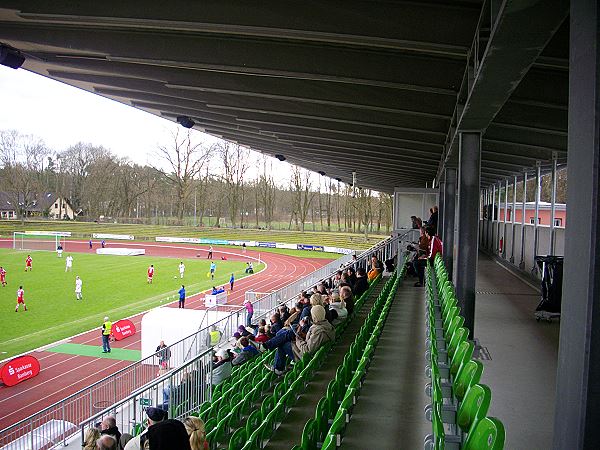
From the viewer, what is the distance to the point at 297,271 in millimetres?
40469

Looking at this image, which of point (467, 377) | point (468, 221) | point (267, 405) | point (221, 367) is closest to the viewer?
point (467, 377)

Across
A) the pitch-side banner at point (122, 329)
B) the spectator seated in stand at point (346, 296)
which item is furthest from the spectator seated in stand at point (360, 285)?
the pitch-side banner at point (122, 329)

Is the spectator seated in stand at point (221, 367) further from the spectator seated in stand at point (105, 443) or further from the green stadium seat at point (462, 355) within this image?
the green stadium seat at point (462, 355)

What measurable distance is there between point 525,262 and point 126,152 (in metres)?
73.2

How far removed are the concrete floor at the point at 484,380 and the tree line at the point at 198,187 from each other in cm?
5736

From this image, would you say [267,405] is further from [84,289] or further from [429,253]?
[84,289]

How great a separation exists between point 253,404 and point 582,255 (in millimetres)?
5377

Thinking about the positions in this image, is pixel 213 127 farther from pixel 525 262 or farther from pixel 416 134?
pixel 525 262

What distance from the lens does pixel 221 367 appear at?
8.31 metres

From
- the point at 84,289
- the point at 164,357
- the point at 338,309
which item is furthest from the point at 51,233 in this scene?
the point at 338,309

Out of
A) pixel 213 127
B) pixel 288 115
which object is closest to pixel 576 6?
pixel 288 115

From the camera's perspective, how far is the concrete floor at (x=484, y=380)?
4.76 metres

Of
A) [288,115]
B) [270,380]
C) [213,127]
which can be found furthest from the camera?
[213,127]

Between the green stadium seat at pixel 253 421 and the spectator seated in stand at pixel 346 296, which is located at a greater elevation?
the spectator seated in stand at pixel 346 296
